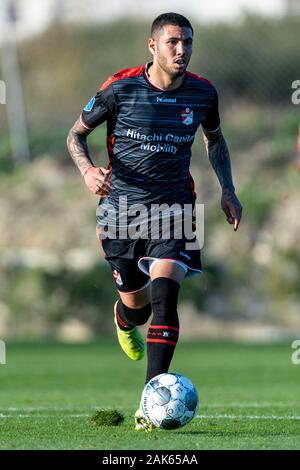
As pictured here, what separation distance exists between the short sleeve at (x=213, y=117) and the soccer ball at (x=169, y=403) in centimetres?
200

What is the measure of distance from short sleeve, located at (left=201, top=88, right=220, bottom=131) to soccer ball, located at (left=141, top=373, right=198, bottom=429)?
2.00 meters

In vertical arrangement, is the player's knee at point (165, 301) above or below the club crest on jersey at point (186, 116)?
below

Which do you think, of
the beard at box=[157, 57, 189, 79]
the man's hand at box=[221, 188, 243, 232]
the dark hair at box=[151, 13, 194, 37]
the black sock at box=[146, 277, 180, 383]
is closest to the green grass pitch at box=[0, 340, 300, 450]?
the black sock at box=[146, 277, 180, 383]

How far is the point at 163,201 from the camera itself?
302 inches

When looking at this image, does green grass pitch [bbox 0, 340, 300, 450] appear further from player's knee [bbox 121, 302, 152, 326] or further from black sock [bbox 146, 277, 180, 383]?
player's knee [bbox 121, 302, 152, 326]

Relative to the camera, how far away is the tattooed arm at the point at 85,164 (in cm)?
704

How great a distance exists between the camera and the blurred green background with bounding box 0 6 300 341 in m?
21.7

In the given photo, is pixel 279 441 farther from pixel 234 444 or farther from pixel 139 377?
pixel 139 377

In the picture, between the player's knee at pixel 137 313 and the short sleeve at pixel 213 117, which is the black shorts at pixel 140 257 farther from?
the short sleeve at pixel 213 117

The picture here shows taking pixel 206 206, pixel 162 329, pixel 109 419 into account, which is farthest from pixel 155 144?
pixel 206 206

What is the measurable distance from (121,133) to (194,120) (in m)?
0.50

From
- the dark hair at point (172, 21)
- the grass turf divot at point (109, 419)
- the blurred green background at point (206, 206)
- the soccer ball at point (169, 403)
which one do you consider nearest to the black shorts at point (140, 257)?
the soccer ball at point (169, 403)
